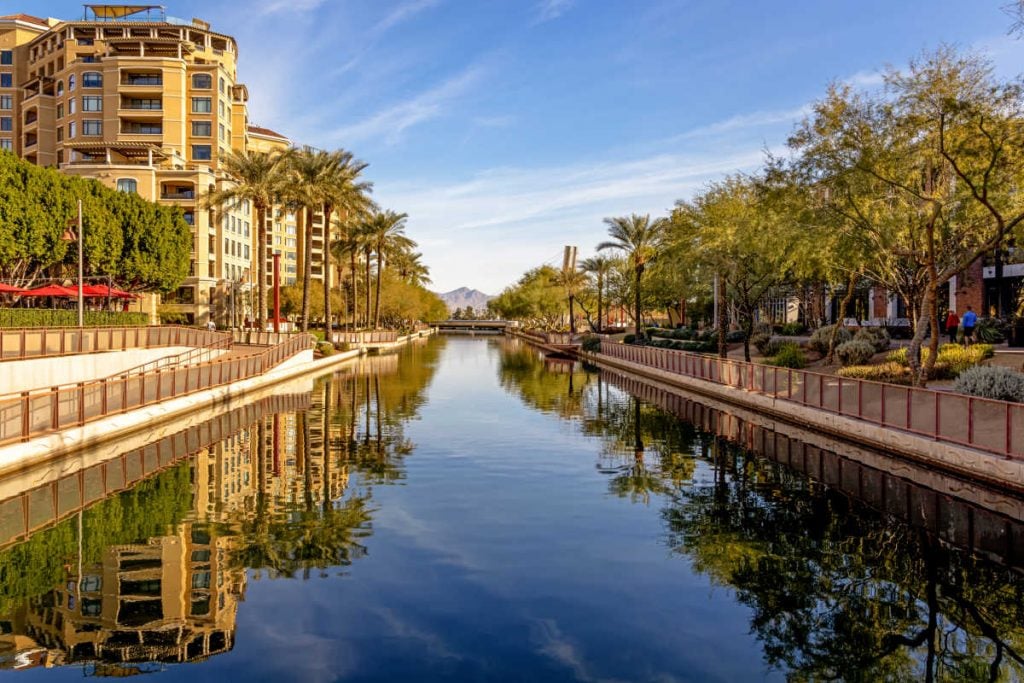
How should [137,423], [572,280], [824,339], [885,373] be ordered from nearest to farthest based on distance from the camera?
[137,423] < [885,373] < [824,339] < [572,280]

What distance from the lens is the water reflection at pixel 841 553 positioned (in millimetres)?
9820

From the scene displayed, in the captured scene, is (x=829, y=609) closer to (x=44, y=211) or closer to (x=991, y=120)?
(x=991, y=120)

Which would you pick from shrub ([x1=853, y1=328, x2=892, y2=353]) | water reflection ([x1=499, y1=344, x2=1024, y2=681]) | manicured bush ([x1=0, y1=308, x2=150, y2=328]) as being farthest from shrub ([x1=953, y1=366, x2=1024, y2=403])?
manicured bush ([x1=0, y1=308, x2=150, y2=328])

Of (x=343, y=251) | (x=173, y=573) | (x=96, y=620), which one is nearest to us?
(x=96, y=620)

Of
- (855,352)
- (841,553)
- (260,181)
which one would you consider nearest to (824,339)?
(855,352)

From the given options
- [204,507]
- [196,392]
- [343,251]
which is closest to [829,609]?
[204,507]

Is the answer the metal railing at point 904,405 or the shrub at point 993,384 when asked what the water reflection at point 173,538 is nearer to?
the metal railing at point 904,405

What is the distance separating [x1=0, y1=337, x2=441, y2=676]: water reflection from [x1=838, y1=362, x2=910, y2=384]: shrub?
1936 centimetres

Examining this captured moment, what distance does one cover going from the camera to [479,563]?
13.3 meters

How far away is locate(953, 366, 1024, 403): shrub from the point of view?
2212cm

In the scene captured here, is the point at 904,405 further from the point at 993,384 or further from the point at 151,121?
the point at 151,121

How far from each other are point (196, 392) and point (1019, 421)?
27662 millimetres

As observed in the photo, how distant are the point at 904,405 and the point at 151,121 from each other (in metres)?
89.9

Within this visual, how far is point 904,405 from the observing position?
2105 centimetres
